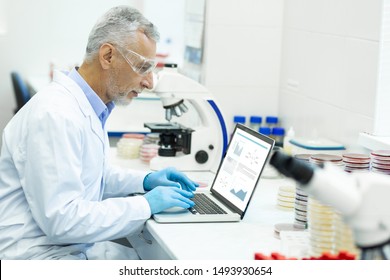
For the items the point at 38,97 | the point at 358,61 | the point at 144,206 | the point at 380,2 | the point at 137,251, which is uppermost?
the point at 380,2

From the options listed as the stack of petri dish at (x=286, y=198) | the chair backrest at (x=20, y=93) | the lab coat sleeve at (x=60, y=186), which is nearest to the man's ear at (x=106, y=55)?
the lab coat sleeve at (x=60, y=186)

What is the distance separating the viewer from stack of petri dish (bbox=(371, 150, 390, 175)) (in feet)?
6.83

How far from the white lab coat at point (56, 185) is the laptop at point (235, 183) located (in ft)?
0.48

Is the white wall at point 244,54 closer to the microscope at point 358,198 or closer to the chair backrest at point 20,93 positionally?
the chair backrest at point 20,93

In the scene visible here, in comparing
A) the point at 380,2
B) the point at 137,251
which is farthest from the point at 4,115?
the point at 380,2

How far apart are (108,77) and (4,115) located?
323cm

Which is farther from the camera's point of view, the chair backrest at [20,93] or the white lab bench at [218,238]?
the chair backrest at [20,93]

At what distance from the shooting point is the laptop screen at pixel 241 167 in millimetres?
2113

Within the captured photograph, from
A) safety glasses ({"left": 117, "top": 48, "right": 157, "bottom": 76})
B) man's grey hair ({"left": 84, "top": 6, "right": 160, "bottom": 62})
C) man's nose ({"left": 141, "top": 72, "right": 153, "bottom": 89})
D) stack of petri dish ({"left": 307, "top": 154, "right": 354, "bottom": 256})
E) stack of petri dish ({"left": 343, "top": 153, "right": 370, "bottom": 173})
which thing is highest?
man's grey hair ({"left": 84, "top": 6, "right": 160, "bottom": 62})

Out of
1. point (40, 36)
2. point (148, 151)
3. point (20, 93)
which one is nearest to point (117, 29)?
point (148, 151)

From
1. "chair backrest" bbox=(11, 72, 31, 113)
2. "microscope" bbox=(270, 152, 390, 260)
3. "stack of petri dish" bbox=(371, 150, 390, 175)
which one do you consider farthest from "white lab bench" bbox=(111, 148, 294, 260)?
"chair backrest" bbox=(11, 72, 31, 113)

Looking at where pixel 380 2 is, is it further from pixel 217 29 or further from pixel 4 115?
pixel 4 115

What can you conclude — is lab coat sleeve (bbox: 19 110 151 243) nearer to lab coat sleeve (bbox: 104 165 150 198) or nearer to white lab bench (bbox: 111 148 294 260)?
white lab bench (bbox: 111 148 294 260)

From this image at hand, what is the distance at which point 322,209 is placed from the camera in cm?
166
